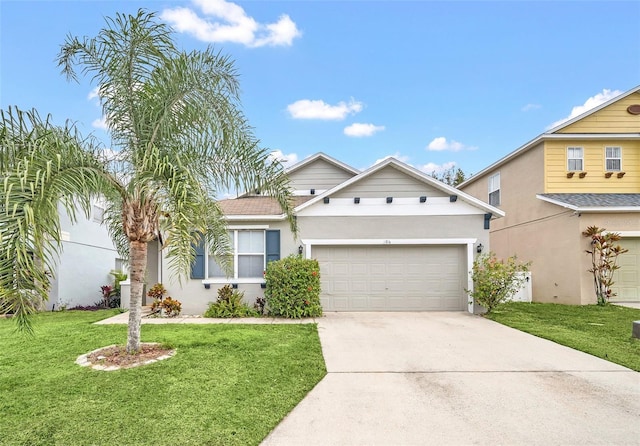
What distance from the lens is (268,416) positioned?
3.32 metres

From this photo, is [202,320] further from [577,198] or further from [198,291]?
[577,198]

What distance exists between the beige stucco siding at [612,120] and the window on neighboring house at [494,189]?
3503mm

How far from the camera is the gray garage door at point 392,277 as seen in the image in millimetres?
9578

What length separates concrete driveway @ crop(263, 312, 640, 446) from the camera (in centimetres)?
306

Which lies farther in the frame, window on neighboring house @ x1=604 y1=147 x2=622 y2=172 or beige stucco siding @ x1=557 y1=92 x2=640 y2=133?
beige stucco siding @ x1=557 y1=92 x2=640 y2=133

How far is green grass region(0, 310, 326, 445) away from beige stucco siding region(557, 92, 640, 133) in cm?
1379

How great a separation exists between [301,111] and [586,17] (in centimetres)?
1669

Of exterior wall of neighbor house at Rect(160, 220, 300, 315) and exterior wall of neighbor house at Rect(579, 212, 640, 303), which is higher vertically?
exterior wall of neighbor house at Rect(579, 212, 640, 303)

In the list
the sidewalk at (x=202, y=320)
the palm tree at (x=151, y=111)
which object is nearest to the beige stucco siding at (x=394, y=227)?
the sidewalk at (x=202, y=320)

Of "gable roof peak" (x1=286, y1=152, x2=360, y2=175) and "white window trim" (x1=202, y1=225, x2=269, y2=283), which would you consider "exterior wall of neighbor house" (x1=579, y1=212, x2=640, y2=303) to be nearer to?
"gable roof peak" (x1=286, y1=152, x2=360, y2=175)

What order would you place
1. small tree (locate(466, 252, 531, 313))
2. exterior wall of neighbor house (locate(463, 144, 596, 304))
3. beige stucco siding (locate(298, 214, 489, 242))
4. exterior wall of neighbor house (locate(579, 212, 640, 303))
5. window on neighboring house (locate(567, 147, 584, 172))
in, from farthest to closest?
window on neighboring house (locate(567, 147, 584, 172)) → exterior wall of neighbor house (locate(463, 144, 596, 304)) → exterior wall of neighbor house (locate(579, 212, 640, 303)) → beige stucco siding (locate(298, 214, 489, 242)) → small tree (locate(466, 252, 531, 313))

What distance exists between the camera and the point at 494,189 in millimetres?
15633

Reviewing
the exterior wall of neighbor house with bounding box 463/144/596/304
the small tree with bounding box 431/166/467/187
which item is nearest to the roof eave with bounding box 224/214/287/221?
the exterior wall of neighbor house with bounding box 463/144/596/304

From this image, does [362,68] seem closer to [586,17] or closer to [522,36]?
[522,36]
